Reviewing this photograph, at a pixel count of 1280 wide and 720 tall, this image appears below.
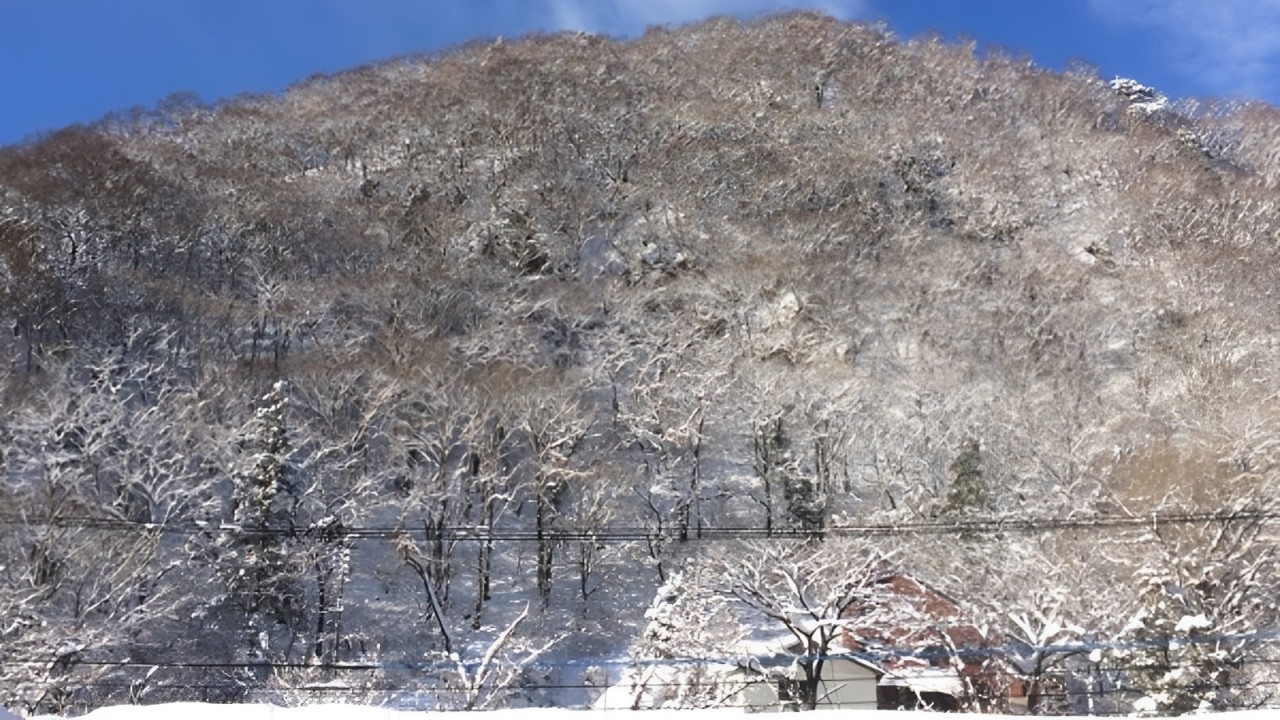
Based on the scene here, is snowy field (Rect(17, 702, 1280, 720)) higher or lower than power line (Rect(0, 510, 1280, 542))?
lower

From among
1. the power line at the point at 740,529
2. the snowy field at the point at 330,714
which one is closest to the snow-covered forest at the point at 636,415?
the power line at the point at 740,529

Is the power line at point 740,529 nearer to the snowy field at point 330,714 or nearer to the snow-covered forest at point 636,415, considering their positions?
the snow-covered forest at point 636,415

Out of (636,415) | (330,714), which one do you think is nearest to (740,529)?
(636,415)

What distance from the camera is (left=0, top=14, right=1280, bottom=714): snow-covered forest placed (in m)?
22.5

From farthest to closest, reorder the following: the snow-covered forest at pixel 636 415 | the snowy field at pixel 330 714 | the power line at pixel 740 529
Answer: the snow-covered forest at pixel 636 415
the power line at pixel 740 529
the snowy field at pixel 330 714

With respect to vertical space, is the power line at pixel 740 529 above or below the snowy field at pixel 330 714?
above

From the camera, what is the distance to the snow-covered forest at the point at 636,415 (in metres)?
22.5

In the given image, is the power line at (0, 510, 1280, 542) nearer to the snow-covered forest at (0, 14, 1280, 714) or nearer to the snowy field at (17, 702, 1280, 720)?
the snow-covered forest at (0, 14, 1280, 714)

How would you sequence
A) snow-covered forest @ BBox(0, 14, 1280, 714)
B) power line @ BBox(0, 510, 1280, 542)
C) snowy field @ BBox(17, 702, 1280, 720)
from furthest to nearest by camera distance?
1. snow-covered forest @ BBox(0, 14, 1280, 714)
2. power line @ BBox(0, 510, 1280, 542)
3. snowy field @ BBox(17, 702, 1280, 720)

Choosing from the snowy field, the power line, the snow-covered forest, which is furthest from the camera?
the snow-covered forest

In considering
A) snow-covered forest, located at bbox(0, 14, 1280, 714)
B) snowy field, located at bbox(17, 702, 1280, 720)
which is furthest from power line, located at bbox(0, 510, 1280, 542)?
snowy field, located at bbox(17, 702, 1280, 720)

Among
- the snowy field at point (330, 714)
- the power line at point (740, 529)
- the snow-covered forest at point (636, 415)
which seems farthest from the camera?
the snow-covered forest at point (636, 415)

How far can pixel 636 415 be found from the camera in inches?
1598

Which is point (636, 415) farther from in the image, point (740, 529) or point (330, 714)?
point (330, 714)
